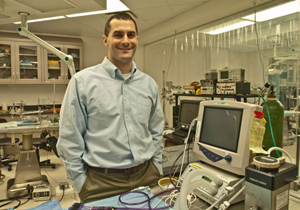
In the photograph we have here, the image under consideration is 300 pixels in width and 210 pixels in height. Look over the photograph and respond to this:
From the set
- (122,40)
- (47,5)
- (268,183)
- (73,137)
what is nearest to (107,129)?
(73,137)

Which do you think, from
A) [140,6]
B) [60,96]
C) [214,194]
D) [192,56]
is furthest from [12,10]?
[214,194]

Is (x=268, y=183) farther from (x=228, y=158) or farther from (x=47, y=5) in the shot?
(x=47, y=5)

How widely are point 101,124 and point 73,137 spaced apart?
6.0 inches

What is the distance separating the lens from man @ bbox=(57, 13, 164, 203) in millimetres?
1112

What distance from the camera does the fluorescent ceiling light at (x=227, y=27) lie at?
9.64 ft

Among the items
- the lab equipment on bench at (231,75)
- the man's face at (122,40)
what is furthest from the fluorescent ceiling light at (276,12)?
the man's face at (122,40)

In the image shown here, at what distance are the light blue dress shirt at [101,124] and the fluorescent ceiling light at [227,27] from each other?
238cm

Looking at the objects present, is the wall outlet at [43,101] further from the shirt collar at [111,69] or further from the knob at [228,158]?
the knob at [228,158]

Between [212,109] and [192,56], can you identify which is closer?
[212,109]

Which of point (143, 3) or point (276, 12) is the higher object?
point (143, 3)

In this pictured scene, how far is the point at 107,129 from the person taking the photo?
3.72ft

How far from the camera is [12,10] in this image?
111 inches

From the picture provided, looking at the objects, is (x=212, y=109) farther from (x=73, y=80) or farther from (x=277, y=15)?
(x=277, y=15)

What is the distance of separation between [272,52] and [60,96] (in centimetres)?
425
